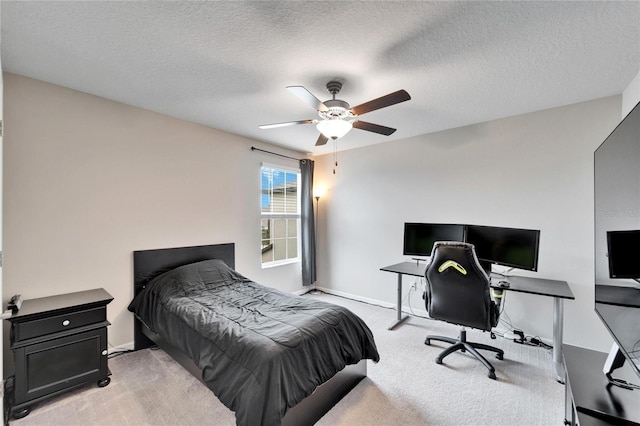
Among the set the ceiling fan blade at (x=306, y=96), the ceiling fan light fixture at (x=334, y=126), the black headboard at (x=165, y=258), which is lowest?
the black headboard at (x=165, y=258)

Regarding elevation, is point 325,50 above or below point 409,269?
above

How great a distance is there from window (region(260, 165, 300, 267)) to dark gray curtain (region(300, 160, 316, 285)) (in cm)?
14

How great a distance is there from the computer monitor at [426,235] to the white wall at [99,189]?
2.43 metres

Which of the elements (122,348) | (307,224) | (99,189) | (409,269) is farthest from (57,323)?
(409,269)

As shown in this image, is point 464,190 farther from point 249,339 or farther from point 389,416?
point 249,339

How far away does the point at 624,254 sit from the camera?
3.36 ft

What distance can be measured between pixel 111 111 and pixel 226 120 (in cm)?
111

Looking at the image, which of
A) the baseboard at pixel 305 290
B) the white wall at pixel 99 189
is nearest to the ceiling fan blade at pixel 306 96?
the white wall at pixel 99 189

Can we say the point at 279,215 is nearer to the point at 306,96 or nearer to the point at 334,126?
the point at 334,126

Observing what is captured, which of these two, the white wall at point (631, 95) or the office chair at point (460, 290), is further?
the office chair at point (460, 290)

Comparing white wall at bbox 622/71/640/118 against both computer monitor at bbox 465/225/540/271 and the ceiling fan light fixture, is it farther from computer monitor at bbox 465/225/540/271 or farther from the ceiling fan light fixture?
the ceiling fan light fixture

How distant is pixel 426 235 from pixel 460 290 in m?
1.17

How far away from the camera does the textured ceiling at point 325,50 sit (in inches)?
60.2

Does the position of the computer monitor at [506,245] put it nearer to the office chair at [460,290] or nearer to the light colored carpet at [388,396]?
the office chair at [460,290]
